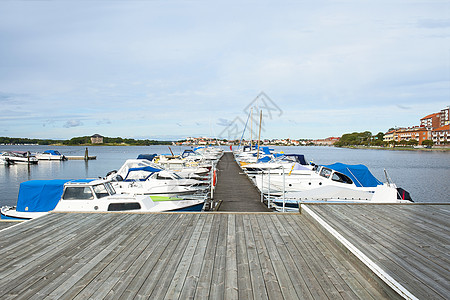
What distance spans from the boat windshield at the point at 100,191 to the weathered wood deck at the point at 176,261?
3.42 metres

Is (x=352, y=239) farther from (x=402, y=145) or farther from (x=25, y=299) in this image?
(x=402, y=145)

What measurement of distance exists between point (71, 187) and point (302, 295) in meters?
8.65

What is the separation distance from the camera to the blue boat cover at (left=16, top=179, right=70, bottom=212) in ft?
34.0

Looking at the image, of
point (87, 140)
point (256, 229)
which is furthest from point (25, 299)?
point (87, 140)

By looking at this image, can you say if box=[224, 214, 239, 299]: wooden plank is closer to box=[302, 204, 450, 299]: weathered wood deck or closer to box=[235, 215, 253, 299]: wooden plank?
box=[235, 215, 253, 299]: wooden plank

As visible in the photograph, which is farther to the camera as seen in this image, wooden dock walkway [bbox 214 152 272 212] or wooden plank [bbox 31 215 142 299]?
wooden dock walkway [bbox 214 152 272 212]

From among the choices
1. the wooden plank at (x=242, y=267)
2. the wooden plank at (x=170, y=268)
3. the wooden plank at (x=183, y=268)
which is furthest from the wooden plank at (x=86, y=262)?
the wooden plank at (x=242, y=267)

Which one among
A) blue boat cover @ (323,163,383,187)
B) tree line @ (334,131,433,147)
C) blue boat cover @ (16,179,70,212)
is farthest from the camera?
tree line @ (334,131,433,147)

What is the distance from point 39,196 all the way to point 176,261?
8573mm

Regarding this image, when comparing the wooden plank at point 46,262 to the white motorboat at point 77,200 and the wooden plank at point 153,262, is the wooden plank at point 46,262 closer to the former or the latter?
the wooden plank at point 153,262

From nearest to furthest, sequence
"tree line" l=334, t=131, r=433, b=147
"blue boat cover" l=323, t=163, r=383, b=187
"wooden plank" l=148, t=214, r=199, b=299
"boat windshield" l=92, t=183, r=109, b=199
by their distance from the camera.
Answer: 1. "wooden plank" l=148, t=214, r=199, b=299
2. "boat windshield" l=92, t=183, r=109, b=199
3. "blue boat cover" l=323, t=163, r=383, b=187
4. "tree line" l=334, t=131, r=433, b=147

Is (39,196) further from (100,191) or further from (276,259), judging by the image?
(276,259)

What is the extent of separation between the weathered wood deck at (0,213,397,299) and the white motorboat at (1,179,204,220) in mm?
3208

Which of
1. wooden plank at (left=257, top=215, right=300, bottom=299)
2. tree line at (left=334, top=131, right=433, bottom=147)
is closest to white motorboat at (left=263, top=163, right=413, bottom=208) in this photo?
wooden plank at (left=257, top=215, right=300, bottom=299)
